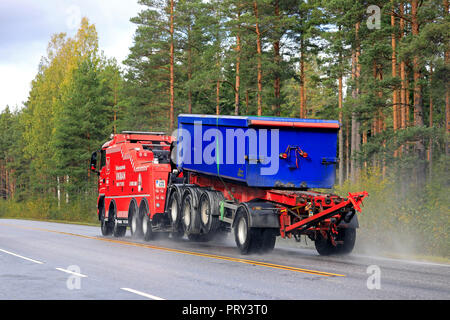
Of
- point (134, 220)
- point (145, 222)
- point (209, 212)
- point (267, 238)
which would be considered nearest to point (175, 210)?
point (145, 222)

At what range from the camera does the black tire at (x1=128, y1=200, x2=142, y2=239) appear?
901 inches

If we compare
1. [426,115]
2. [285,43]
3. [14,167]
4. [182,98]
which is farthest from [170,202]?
[14,167]

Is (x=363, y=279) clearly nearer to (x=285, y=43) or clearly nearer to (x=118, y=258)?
(x=118, y=258)

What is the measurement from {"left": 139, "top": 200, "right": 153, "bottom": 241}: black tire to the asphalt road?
12.7 ft

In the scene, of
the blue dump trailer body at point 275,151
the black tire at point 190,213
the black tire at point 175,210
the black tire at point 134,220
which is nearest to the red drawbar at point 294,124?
the blue dump trailer body at point 275,151

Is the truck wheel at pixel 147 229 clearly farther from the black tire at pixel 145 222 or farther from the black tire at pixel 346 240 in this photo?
the black tire at pixel 346 240

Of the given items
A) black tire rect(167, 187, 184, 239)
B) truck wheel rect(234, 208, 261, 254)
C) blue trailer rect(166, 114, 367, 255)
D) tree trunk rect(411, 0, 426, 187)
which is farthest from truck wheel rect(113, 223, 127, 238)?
tree trunk rect(411, 0, 426, 187)

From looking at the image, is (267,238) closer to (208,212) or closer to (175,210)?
(208,212)

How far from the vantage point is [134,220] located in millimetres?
23438

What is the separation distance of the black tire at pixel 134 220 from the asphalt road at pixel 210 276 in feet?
16.1

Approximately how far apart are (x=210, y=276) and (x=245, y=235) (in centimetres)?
422

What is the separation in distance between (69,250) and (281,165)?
6.77 meters

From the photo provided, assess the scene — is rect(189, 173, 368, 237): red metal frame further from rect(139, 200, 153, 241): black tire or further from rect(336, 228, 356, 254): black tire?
rect(139, 200, 153, 241): black tire

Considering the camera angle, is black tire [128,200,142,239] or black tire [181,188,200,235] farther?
black tire [128,200,142,239]
